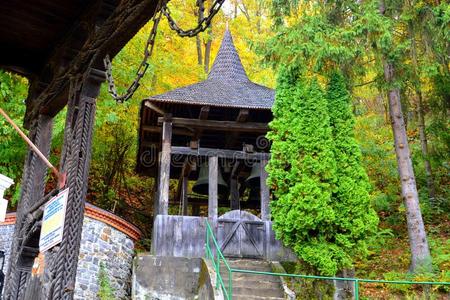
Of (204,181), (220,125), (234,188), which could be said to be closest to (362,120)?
(234,188)

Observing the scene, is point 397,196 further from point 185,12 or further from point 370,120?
point 185,12

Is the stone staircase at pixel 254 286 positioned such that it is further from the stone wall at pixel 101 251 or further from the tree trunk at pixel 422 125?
the tree trunk at pixel 422 125

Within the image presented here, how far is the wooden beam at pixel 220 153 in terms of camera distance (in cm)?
1177

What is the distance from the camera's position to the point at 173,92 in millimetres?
12141

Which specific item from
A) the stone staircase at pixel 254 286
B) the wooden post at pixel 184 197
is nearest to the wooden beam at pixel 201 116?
the wooden post at pixel 184 197

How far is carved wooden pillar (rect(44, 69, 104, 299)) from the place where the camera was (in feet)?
14.3

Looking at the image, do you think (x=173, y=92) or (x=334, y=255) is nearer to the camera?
(x=334, y=255)

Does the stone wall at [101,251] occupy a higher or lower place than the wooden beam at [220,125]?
lower

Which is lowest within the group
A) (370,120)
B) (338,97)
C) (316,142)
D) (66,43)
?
(66,43)

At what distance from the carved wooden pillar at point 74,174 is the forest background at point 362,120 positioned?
20.8 feet

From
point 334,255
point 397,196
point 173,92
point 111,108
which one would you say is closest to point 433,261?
point 334,255

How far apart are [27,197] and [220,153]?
21.0 feet

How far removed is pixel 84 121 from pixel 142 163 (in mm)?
9899

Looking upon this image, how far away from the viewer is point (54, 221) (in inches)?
181
